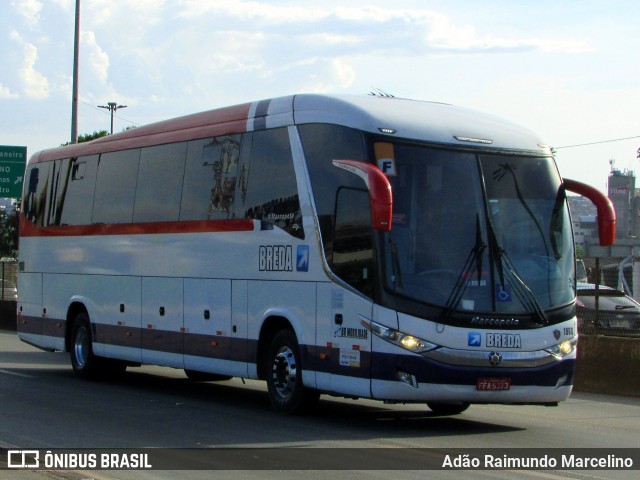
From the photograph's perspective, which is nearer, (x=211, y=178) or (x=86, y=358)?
(x=211, y=178)

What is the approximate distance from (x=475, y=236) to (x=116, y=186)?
7453 mm

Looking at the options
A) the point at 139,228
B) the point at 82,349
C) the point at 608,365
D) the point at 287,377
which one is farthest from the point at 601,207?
the point at 82,349

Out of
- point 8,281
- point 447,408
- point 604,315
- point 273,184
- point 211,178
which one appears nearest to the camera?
point 273,184

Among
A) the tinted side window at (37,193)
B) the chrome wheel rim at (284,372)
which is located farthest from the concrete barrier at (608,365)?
the tinted side window at (37,193)

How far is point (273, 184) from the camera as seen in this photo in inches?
540

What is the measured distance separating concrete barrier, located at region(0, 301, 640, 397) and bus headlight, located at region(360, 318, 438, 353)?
6.48m

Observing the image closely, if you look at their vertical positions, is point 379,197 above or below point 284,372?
above

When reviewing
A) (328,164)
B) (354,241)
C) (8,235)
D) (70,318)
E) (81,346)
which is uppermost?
(8,235)

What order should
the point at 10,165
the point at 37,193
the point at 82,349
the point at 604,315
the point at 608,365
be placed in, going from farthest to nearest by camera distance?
the point at 10,165
the point at 37,193
the point at 604,315
the point at 82,349
the point at 608,365

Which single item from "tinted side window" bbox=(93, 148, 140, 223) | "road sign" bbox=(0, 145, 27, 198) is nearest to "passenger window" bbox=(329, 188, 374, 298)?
"tinted side window" bbox=(93, 148, 140, 223)

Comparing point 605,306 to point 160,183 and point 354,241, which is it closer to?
point 160,183

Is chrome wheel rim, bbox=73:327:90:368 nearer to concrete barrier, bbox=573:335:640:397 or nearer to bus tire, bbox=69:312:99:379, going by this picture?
bus tire, bbox=69:312:99:379

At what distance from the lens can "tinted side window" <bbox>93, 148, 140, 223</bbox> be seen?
681 inches

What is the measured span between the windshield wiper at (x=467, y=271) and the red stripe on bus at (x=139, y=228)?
3222 mm
